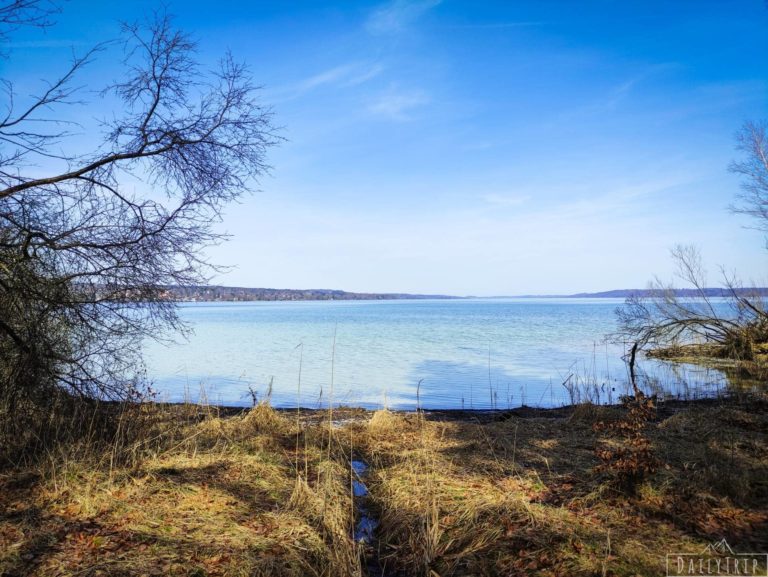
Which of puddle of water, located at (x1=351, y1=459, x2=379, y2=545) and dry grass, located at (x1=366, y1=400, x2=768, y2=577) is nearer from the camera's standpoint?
dry grass, located at (x1=366, y1=400, x2=768, y2=577)

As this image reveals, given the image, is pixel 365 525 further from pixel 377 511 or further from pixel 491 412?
pixel 491 412

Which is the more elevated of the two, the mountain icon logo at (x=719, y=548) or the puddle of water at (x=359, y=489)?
the mountain icon logo at (x=719, y=548)

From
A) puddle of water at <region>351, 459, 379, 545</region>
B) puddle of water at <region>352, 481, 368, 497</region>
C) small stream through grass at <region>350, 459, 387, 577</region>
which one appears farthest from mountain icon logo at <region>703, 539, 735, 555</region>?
puddle of water at <region>352, 481, 368, 497</region>

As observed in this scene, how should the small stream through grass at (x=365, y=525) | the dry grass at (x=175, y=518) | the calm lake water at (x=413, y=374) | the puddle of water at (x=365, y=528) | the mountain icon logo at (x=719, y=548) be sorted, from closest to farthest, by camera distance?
1. the mountain icon logo at (x=719, y=548)
2. the dry grass at (x=175, y=518)
3. the small stream through grass at (x=365, y=525)
4. the puddle of water at (x=365, y=528)
5. the calm lake water at (x=413, y=374)

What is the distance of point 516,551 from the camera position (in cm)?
388

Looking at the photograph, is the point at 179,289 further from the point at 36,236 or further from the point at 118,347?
the point at 36,236

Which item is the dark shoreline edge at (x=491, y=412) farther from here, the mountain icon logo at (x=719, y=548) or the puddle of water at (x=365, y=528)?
the mountain icon logo at (x=719, y=548)

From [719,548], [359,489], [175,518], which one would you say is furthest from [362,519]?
[719,548]

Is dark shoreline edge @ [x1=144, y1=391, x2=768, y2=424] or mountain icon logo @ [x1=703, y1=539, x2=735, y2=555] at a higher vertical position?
mountain icon logo @ [x1=703, y1=539, x2=735, y2=555]

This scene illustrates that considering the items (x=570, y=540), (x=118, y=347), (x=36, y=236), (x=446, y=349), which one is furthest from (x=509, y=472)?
(x=446, y=349)

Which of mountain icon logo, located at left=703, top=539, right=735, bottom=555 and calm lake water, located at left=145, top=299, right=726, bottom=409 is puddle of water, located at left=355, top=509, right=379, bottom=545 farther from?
calm lake water, located at left=145, top=299, right=726, bottom=409

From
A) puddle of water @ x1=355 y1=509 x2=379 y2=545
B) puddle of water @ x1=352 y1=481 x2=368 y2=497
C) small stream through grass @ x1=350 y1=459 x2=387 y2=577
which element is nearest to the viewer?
small stream through grass @ x1=350 y1=459 x2=387 y2=577

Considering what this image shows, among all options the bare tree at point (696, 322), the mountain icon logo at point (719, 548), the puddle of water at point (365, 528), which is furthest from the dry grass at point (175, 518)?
the bare tree at point (696, 322)

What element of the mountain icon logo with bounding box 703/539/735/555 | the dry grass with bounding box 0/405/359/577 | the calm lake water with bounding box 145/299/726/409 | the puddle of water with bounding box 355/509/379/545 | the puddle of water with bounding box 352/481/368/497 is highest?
the mountain icon logo with bounding box 703/539/735/555
